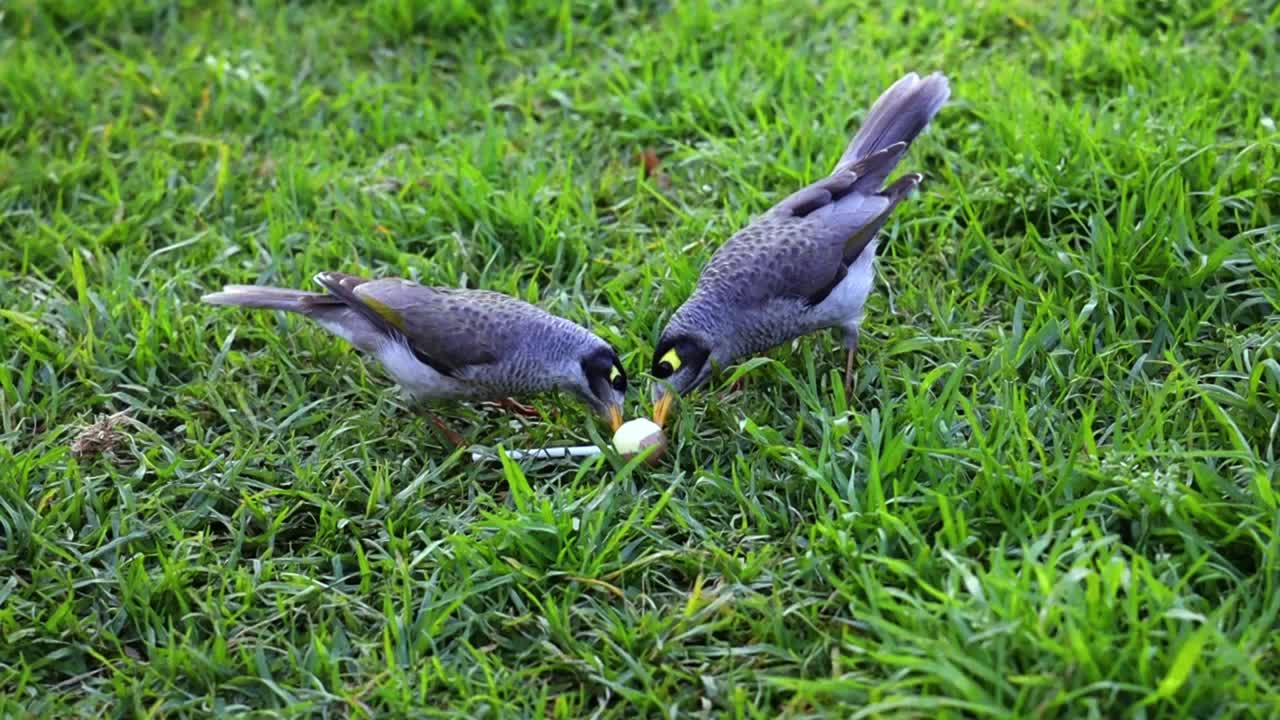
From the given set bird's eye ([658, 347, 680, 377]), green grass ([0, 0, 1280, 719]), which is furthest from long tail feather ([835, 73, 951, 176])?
bird's eye ([658, 347, 680, 377])

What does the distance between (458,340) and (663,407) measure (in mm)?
788

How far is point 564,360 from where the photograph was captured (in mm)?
4668

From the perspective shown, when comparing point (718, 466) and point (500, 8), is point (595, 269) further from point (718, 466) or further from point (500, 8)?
point (500, 8)

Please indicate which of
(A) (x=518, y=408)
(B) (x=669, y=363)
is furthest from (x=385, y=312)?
(B) (x=669, y=363)

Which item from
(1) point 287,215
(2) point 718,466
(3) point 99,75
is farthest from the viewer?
(3) point 99,75

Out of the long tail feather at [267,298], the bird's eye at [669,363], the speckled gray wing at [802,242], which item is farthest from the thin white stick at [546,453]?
the long tail feather at [267,298]

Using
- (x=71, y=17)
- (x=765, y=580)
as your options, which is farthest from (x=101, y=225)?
(x=765, y=580)

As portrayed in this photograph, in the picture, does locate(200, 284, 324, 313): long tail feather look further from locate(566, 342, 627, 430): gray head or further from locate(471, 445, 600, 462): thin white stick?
locate(566, 342, 627, 430): gray head

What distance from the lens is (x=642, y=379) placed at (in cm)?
493

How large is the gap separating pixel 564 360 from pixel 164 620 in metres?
1.55

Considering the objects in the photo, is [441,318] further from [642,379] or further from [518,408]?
[642,379]

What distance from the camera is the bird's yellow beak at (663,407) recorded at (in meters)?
4.56

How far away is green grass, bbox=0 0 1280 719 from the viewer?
370cm

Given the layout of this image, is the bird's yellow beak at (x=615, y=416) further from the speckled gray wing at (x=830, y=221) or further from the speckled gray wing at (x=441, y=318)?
the speckled gray wing at (x=830, y=221)
